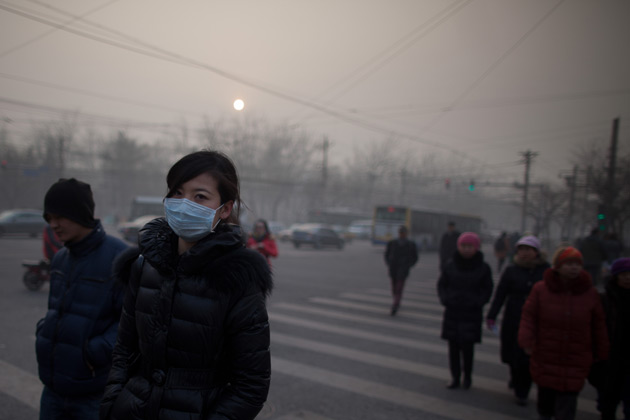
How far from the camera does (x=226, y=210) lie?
6.53 ft

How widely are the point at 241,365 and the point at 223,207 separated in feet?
2.06

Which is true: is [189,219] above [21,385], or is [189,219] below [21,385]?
above

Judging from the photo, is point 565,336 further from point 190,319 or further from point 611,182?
point 611,182

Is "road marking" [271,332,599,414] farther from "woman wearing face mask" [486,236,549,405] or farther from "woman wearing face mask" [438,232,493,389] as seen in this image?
"woman wearing face mask" [486,236,549,405]

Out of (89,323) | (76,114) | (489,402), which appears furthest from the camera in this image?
(76,114)

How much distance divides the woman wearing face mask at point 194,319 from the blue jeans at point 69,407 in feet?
2.60

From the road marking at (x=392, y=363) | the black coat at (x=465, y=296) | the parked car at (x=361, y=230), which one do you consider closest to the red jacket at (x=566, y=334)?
the black coat at (x=465, y=296)

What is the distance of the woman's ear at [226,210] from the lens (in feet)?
Answer: 6.45

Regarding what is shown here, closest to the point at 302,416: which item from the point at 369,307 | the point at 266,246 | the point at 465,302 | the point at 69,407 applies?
the point at 465,302


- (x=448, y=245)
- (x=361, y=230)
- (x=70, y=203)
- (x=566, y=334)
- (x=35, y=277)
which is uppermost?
(x=70, y=203)

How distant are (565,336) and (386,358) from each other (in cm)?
310

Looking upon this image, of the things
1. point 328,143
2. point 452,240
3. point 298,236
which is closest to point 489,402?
point 452,240

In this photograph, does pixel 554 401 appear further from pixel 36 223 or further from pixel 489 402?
pixel 36 223

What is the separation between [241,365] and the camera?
1.72 meters
